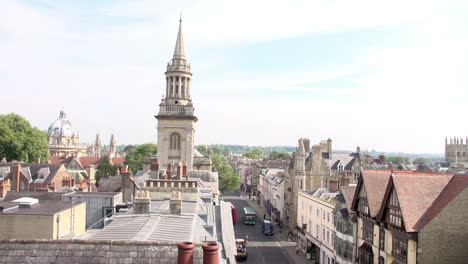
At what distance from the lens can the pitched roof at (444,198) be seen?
26.1 m

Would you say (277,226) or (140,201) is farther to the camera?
(277,226)

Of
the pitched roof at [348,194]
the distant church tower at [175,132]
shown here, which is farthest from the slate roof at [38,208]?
the distant church tower at [175,132]

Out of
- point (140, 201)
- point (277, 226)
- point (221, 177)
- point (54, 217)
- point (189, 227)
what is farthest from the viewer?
point (221, 177)

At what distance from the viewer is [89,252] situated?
44.5 ft

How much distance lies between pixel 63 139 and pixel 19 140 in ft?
258

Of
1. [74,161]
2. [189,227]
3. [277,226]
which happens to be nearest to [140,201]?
[189,227]

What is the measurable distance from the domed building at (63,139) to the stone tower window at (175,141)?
9779 cm

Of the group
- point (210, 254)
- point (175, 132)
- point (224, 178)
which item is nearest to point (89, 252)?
point (210, 254)

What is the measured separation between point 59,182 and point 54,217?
4214 centimetres

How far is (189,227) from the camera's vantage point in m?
19.5

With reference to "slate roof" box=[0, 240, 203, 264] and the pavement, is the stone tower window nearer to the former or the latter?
the pavement

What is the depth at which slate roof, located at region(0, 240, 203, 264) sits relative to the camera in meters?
13.3

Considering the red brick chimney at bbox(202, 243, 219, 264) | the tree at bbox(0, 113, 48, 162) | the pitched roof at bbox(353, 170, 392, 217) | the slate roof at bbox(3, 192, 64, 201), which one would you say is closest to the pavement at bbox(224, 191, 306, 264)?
the pitched roof at bbox(353, 170, 392, 217)

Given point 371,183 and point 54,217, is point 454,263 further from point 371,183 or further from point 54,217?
point 54,217
